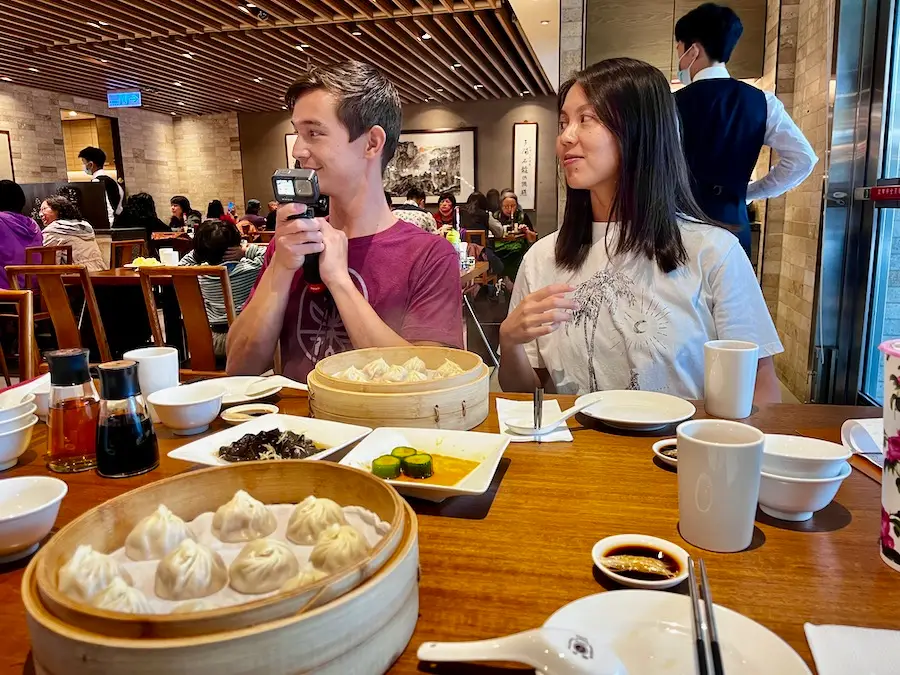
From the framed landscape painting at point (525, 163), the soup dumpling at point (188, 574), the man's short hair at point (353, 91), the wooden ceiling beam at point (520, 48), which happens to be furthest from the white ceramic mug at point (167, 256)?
the framed landscape painting at point (525, 163)

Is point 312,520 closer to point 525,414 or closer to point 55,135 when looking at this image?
point 525,414

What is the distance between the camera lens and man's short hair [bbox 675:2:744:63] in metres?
3.04

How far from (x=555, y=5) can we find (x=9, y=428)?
676cm

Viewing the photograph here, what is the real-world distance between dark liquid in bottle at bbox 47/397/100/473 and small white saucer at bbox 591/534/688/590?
92 centimetres

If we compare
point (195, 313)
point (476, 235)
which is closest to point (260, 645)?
point (195, 313)

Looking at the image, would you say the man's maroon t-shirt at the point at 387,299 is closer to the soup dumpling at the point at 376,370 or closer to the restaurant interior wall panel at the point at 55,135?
the soup dumpling at the point at 376,370

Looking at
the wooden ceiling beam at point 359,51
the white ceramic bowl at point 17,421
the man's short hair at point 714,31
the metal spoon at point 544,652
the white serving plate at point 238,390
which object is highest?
the wooden ceiling beam at point 359,51

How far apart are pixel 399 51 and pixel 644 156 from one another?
25.1ft

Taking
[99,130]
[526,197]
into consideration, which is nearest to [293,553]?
[526,197]

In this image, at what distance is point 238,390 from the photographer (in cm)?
162

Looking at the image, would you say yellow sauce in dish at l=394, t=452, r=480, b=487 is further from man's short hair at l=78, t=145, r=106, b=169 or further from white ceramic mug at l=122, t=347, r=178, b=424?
man's short hair at l=78, t=145, r=106, b=169

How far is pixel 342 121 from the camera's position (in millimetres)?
1886

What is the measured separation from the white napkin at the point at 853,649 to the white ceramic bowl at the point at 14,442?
1.27 m

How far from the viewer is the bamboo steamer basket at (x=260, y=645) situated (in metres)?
0.53
